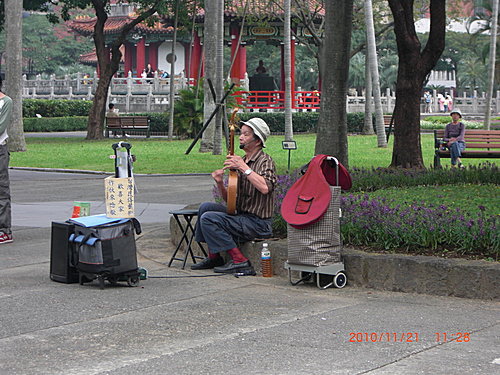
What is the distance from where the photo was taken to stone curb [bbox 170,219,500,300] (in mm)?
8062

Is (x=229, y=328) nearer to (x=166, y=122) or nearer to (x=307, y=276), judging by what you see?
(x=307, y=276)

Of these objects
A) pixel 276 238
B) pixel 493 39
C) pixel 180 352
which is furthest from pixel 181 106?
pixel 180 352

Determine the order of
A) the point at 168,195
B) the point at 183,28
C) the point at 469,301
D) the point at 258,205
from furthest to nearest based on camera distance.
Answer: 1. the point at 183,28
2. the point at 168,195
3. the point at 258,205
4. the point at 469,301

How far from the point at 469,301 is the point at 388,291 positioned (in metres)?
0.74

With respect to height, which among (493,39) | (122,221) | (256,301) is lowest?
(256,301)

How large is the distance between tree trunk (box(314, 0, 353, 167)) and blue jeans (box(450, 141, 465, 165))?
6.60 metres

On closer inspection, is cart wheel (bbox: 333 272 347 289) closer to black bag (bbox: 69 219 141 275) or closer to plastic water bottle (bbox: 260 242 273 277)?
plastic water bottle (bbox: 260 242 273 277)

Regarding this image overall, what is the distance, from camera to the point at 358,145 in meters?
32.4

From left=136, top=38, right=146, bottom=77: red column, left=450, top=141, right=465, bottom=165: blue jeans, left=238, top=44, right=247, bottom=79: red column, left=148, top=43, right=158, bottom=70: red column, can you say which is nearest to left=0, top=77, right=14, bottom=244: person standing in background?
left=450, top=141, right=465, bottom=165: blue jeans

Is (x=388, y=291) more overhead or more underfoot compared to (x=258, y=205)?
more underfoot

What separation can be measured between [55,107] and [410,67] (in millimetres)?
36279

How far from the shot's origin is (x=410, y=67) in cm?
1584

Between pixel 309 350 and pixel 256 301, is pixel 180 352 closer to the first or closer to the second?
pixel 309 350
